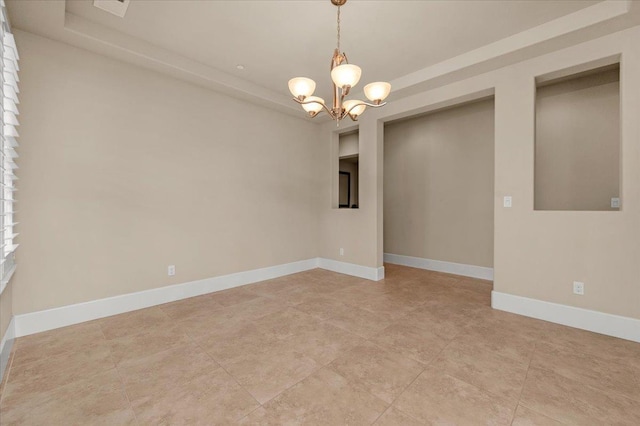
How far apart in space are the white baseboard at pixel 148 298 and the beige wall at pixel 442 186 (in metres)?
1.40

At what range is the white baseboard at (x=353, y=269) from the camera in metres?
4.36

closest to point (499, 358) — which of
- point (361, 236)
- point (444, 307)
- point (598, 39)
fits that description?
point (444, 307)

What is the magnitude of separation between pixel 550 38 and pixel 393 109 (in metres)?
1.84

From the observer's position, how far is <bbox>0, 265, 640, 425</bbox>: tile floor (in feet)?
5.08

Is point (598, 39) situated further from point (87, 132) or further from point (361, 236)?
point (87, 132)

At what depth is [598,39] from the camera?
2.56m

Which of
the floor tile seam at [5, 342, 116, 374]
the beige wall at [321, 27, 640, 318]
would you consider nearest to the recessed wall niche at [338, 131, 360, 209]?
the beige wall at [321, 27, 640, 318]

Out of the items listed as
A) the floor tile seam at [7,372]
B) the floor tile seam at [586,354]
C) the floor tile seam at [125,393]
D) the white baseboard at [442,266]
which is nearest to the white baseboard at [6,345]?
the floor tile seam at [7,372]

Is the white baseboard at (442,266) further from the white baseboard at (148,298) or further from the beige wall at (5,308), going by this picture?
the beige wall at (5,308)

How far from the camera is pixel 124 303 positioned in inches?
118

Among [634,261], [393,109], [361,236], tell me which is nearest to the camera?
[634,261]

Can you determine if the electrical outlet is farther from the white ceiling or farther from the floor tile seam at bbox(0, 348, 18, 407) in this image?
the floor tile seam at bbox(0, 348, 18, 407)

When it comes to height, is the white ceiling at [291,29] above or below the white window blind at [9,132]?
above

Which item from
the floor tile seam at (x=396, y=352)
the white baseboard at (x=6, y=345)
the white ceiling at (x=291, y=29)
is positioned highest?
the white ceiling at (x=291, y=29)
